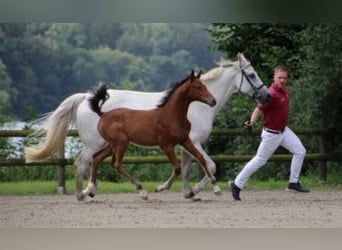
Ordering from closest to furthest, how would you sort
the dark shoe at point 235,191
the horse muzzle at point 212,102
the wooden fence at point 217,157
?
the horse muzzle at point 212,102 → the dark shoe at point 235,191 → the wooden fence at point 217,157

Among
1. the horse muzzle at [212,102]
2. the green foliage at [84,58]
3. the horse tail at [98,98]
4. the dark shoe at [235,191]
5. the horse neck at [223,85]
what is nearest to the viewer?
the horse muzzle at [212,102]

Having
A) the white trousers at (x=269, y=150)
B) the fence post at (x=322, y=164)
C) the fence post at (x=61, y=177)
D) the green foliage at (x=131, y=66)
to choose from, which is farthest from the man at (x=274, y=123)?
the fence post at (x=61, y=177)

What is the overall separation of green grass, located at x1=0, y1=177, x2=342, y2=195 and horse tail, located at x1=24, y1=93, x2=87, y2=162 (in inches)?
50.8

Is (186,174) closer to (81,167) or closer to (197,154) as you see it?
(197,154)

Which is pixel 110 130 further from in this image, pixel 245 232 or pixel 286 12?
pixel 286 12

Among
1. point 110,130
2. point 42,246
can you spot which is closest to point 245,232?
point 42,246

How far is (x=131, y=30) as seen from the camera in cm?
1166

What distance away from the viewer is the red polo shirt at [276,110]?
9742mm

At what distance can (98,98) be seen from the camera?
400 inches

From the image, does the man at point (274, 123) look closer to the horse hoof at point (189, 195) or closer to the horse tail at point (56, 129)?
the horse hoof at point (189, 195)

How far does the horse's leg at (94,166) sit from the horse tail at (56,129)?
0.39 metres

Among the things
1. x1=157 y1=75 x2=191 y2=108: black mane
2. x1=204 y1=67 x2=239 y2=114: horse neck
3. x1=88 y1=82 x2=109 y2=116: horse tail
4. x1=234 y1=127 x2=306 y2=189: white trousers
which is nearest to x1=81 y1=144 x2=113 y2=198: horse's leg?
x1=88 y1=82 x2=109 y2=116: horse tail

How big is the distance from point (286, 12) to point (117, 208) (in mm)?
4011

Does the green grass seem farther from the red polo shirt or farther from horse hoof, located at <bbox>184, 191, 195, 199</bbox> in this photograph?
the red polo shirt
